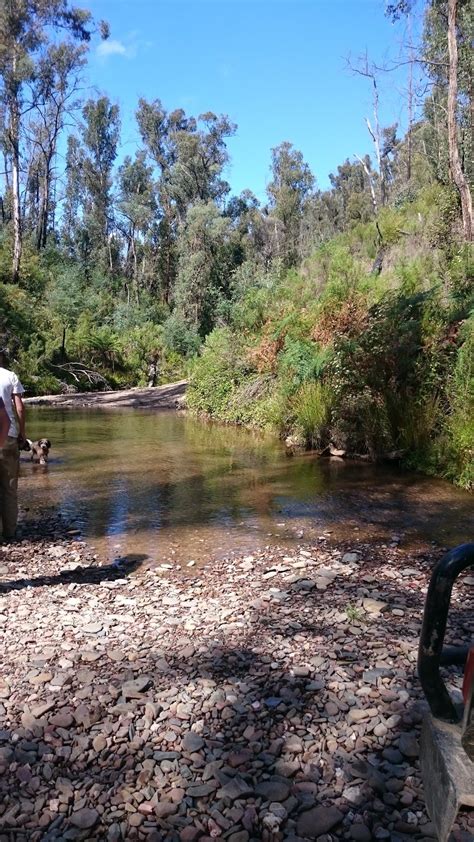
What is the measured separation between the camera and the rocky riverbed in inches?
100

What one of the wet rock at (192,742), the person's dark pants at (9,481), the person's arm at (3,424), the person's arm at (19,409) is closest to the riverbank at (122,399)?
the person's dark pants at (9,481)

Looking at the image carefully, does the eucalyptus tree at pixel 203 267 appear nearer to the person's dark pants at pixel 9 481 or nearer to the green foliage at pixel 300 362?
the green foliage at pixel 300 362

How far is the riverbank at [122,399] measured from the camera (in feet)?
79.7

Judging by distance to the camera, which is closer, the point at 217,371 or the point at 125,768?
the point at 125,768

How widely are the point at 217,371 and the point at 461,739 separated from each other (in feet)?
60.5

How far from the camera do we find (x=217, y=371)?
20.3m

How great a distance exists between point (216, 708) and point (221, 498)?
586 centimetres

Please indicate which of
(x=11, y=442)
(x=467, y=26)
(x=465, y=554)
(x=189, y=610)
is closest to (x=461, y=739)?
(x=465, y=554)

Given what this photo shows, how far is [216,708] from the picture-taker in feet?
10.8

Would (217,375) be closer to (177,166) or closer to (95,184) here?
(177,166)

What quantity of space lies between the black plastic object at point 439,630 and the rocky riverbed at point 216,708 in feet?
1.48

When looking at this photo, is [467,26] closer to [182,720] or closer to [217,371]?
[217,371]

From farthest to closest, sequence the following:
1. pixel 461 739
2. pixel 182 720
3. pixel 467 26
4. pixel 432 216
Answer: pixel 467 26
pixel 432 216
pixel 182 720
pixel 461 739

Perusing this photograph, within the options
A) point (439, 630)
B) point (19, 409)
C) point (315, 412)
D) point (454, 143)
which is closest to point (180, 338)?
point (454, 143)
